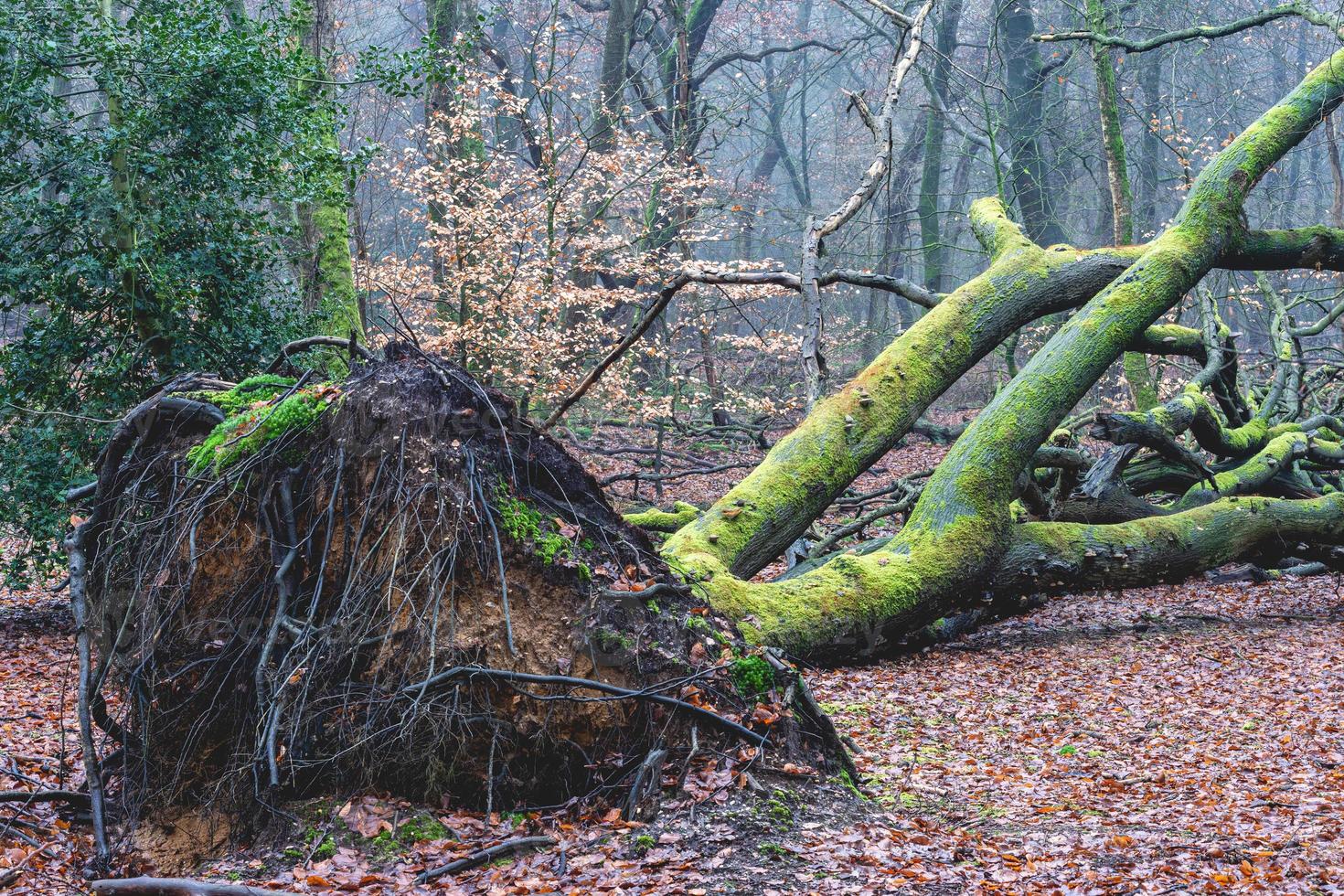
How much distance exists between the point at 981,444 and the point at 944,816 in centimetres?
414

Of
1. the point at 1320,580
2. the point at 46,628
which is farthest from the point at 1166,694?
the point at 46,628

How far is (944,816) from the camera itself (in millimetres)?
4617

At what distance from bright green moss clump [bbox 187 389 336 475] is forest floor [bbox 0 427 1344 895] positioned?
1.45m

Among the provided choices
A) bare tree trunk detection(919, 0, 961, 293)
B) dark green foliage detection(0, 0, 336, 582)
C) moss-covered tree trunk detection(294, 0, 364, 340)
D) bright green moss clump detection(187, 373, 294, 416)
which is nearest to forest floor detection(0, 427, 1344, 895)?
bright green moss clump detection(187, 373, 294, 416)

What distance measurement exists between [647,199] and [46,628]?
1131 centimetres

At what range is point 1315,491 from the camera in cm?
1080

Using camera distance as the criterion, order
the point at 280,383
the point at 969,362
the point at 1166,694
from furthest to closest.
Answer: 1. the point at 969,362
2. the point at 1166,694
3. the point at 280,383

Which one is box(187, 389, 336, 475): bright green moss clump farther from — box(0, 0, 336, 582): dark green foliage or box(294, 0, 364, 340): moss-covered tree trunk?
box(294, 0, 364, 340): moss-covered tree trunk

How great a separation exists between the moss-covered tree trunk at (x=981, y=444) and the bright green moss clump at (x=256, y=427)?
90.1 inches

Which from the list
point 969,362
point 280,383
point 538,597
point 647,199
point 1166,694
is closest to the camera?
point 538,597

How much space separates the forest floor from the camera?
12.5 feet

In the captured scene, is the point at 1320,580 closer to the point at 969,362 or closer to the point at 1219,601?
the point at 1219,601

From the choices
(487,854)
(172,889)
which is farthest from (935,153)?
(172,889)

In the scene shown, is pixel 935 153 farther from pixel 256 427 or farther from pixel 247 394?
pixel 256 427
